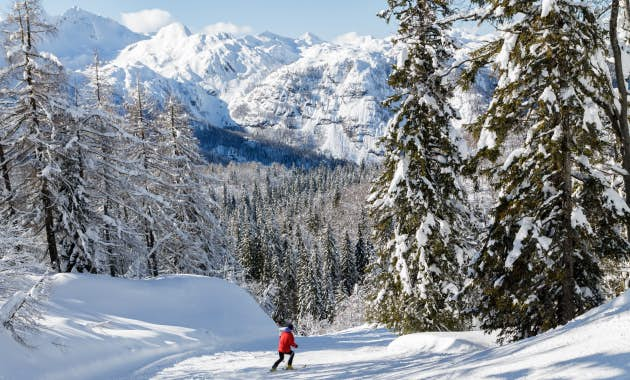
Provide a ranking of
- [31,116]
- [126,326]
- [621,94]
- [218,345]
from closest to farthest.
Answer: [621,94]
[126,326]
[218,345]
[31,116]

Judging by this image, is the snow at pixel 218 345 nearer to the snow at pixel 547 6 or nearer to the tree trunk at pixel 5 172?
the tree trunk at pixel 5 172

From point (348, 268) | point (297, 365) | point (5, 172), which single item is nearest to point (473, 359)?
point (297, 365)

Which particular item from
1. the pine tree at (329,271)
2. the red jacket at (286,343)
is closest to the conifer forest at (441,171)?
the red jacket at (286,343)

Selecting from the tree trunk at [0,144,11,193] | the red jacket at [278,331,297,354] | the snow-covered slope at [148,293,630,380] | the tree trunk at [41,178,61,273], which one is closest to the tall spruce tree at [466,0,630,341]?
the snow-covered slope at [148,293,630,380]

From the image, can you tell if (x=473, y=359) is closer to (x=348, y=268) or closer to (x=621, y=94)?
(x=621, y=94)

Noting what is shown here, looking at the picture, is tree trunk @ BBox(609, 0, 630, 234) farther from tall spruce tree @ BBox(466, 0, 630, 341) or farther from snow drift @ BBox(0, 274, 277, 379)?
snow drift @ BBox(0, 274, 277, 379)

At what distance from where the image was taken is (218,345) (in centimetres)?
1581

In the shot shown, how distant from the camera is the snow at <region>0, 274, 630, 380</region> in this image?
231 inches

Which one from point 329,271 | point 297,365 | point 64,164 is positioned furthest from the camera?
point 329,271

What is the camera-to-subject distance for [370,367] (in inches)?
410

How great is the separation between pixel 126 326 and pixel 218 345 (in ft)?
10.2

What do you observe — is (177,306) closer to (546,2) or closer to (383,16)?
(383,16)

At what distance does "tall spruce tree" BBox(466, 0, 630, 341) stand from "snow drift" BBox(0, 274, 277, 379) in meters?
9.62

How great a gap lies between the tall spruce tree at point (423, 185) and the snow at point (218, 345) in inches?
83.3
